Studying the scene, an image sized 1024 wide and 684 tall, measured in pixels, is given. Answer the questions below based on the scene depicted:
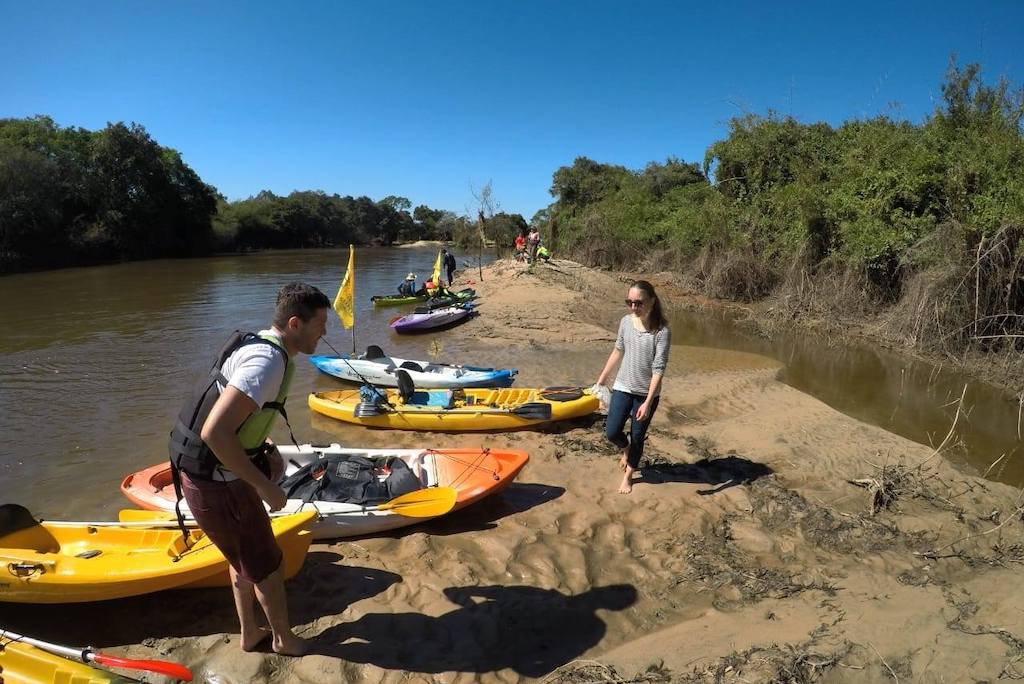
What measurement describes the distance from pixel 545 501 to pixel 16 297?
87.1 ft

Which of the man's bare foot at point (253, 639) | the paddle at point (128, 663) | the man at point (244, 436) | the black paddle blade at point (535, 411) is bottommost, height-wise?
the man's bare foot at point (253, 639)

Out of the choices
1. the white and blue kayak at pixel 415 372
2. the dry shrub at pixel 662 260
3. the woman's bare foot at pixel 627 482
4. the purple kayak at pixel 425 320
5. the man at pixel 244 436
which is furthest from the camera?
the dry shrub at pixel 662 260

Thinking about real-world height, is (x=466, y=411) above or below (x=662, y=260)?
below

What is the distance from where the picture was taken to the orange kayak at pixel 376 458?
437 centimetres

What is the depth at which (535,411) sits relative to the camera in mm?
6727

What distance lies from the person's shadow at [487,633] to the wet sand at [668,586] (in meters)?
0.01

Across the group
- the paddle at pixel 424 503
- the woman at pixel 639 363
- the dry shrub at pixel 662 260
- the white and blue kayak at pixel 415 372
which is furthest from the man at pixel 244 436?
the dry shrub at pixel 662 260

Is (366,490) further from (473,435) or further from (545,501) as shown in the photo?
(473,435)

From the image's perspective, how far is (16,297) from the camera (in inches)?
864

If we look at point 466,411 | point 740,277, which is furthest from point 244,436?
point 740,277

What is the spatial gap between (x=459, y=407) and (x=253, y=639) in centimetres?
418

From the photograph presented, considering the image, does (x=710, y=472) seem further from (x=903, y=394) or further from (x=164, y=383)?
(x=164, y=383)

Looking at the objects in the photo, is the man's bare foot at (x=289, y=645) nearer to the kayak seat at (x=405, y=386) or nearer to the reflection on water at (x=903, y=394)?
the kayak seat at (x=405, y=386)

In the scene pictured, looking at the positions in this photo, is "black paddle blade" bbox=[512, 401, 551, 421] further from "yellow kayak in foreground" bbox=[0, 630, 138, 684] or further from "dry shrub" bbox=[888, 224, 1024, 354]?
"dry shrub" bbox=[888, 224, 1024, 354]
